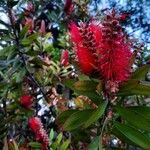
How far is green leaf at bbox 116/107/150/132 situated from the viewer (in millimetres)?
1801

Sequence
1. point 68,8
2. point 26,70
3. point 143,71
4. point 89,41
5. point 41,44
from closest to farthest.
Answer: point 89,41
point 143,71
point 26,70
point 41,44
point 68,8

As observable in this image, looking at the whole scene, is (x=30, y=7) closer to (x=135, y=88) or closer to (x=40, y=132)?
(x=40, y=132)

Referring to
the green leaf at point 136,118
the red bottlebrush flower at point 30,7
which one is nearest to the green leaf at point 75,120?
the green leaf at point 136,118

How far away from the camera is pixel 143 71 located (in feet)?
6.15

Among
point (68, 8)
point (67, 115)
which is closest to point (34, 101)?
point (68, 8)

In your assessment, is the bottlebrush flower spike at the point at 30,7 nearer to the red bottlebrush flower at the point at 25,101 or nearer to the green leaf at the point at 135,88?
the red bottlebrush flower at the point at 25,101

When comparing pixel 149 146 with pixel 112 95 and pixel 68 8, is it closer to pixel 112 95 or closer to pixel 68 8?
pixel 112 95

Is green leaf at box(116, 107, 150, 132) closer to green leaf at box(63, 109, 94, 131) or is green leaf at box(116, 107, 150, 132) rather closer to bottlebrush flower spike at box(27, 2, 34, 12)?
green leaf at box(63, 109, 94, 131)

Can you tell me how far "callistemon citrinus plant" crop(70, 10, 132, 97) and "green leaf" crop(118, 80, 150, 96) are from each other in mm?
64

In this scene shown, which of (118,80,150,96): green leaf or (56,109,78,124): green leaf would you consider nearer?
(118,80,150,96): green leaf

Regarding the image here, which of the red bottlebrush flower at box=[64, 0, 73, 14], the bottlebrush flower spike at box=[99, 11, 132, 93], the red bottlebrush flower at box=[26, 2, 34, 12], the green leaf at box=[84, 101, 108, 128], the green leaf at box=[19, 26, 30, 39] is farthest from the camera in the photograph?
the red bottlebrush flower at box=[26, 2, 34, 12]

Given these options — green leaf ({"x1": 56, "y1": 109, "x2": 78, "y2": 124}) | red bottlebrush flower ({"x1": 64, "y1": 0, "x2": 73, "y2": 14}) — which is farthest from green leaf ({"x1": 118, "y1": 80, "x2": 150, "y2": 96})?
red bottlebrush flower ({"x1": 64, "y1": 0, "x2": 73, "y2": 14})

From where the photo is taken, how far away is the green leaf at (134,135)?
1.81m

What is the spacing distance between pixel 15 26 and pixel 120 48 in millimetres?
1961
